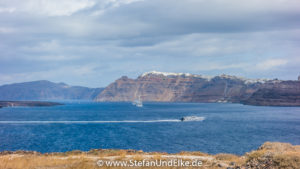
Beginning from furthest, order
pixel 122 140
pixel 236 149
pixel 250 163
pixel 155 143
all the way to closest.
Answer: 1. pixel 122 140
2. pixel 155 143
3. pixel 236 149
4. pixel 250 163

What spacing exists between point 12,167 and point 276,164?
20.8 meters

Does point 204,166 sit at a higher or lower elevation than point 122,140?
higher

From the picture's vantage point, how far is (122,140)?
68688mm

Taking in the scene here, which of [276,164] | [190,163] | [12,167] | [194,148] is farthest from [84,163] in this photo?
[194,148]

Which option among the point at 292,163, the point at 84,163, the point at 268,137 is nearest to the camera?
the point at 292,163

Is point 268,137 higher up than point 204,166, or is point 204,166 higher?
point 204,166

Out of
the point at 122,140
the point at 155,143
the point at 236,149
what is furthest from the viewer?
the point at 122,140

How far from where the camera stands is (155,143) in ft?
206

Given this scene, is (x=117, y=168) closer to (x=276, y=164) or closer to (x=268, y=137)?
(x=276, y=164)

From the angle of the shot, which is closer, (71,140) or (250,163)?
(250,163)

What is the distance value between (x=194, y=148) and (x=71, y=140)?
30501 mm

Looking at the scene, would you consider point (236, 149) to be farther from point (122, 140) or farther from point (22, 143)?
point (22, 143)

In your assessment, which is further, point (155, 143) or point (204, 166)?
point (155, 143)

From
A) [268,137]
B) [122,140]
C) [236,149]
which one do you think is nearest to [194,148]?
[236,149]
